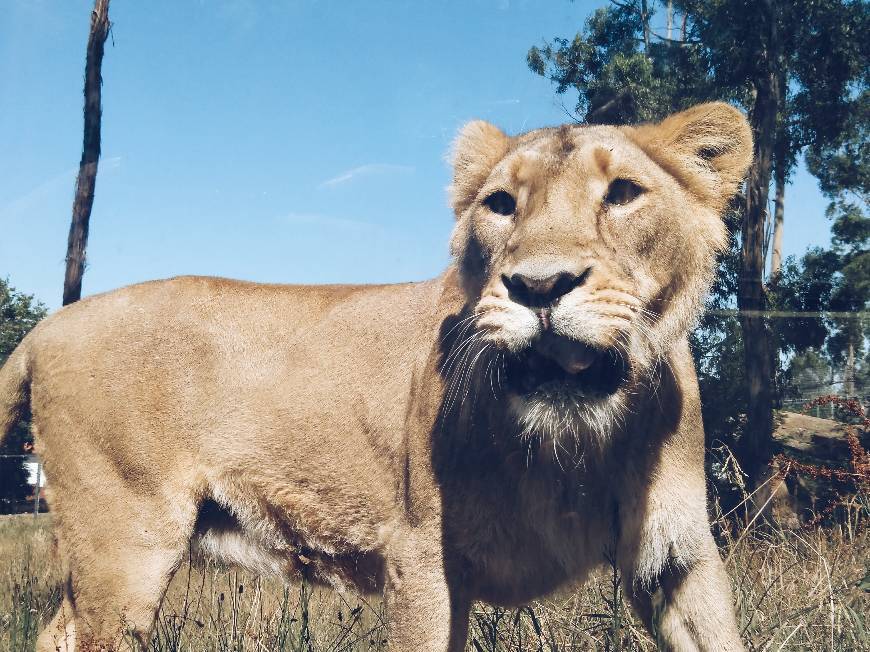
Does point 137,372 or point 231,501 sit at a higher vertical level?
point 137,372

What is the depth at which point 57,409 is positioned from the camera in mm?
4309

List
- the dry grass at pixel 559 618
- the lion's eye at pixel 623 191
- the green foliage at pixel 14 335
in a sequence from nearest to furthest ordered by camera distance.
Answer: the lion's eye at pixel 623 191, the dry grass at pixel 559 618, the green foliage at pixel 14 335

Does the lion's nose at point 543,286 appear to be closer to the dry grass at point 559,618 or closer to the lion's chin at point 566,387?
the lion's chin at point 566,387

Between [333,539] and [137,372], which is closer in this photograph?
[333,539]

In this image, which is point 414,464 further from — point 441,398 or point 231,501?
point 231,501

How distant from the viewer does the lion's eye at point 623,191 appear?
9.87ft

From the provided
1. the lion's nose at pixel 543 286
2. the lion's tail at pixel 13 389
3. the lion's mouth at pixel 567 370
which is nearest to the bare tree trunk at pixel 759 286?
the lion's mouth at pixel 567 370

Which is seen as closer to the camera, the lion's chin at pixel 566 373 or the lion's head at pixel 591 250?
the lion's head at pixel 591 250

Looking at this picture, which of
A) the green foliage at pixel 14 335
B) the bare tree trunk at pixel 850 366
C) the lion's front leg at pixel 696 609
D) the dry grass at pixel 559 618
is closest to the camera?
the lion's front leg at pixel 696 609

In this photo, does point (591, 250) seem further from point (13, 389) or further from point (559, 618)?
point (13, 389)

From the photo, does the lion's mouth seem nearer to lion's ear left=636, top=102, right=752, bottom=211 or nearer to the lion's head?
the lion's head

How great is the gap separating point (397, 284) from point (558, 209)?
176 centimetres

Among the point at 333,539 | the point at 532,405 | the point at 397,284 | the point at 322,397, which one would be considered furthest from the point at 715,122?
the point at 333,539

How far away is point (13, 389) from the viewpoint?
180 inches
